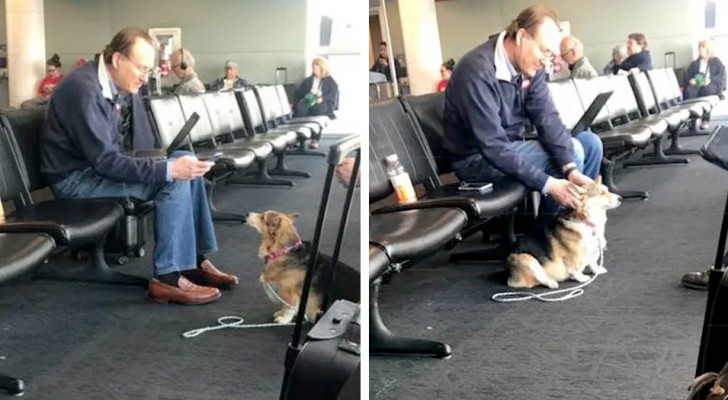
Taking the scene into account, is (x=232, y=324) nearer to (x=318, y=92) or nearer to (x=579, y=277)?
(x=318, y=92)

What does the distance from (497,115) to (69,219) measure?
109cm

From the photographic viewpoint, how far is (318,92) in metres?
1.80

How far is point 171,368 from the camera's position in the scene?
6.07 feet

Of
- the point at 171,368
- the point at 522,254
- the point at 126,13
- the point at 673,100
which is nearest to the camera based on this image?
the point at 126,13

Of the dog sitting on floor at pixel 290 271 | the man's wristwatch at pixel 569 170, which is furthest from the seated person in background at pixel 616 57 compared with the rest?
the dog sitting on floor at pixel 290 271

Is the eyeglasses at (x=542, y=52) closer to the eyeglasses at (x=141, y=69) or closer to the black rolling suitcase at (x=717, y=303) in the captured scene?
the black rolling suitcase at (x=717, y=303)

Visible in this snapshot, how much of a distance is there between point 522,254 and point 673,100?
1.80ft

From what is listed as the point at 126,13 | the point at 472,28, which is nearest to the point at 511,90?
the point at 472,28

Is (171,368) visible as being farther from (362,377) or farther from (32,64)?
(32,64)

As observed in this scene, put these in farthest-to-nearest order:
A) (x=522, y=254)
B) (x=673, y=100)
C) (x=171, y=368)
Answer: (x=522, y=254)
(x=673, y=100)
(x=171, y=368)

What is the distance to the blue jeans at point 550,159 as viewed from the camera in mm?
2068

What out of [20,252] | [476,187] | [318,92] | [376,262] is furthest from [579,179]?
[20,252]

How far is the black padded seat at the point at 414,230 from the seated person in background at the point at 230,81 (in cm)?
53

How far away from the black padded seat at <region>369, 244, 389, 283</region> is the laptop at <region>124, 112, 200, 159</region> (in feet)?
1.78
